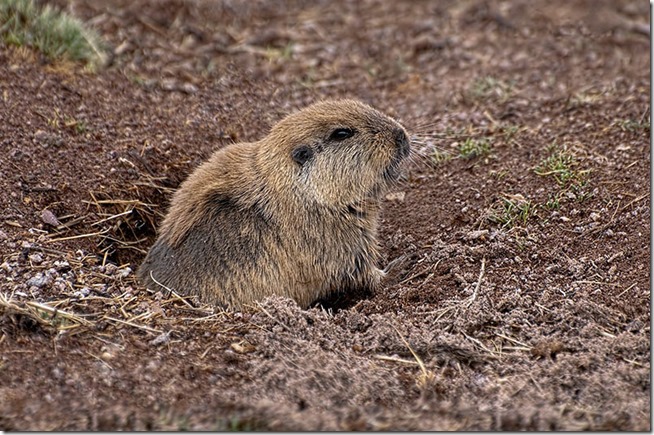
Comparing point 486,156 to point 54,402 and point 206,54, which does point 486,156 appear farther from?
point 54,402

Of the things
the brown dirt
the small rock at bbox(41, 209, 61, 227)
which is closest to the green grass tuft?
the brown dirt

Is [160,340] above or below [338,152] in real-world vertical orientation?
below

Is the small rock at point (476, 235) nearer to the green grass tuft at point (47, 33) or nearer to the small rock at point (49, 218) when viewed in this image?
the small rock at point (49, 218)

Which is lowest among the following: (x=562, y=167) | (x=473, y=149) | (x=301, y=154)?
(x=473, y=149)

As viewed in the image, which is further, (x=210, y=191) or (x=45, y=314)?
(x=210, y=191)

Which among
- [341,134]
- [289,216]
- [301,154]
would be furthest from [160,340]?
[341,134]

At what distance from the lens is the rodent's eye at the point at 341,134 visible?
5.69 metres

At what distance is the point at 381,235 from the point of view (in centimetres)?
637

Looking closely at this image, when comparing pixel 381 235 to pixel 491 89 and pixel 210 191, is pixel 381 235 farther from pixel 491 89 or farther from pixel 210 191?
pixel 491 89

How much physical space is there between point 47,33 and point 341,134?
3.24 meters

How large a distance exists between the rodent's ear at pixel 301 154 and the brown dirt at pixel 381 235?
1.00m

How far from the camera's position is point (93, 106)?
6.92 metres

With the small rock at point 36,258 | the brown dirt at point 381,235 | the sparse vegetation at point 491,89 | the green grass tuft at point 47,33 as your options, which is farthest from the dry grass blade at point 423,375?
the green grass tuft at point 47,33

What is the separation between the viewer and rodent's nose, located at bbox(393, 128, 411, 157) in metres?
5.82
